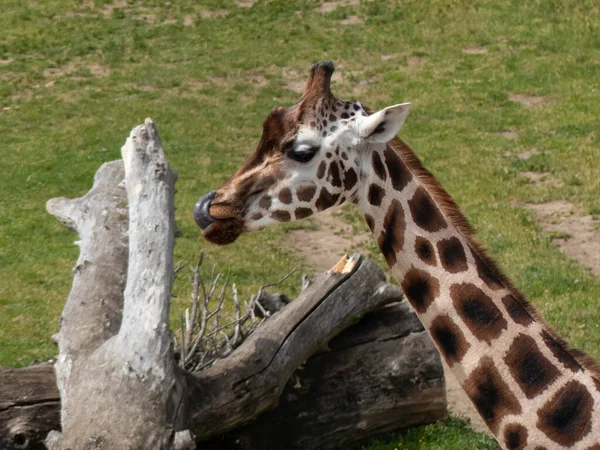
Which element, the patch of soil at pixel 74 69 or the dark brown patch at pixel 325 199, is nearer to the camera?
the dark brown patch at pixel 325 199

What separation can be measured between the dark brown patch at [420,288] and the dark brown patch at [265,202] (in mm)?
818

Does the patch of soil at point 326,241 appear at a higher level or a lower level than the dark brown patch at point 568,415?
lower

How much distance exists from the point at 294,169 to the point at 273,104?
12.5 meters

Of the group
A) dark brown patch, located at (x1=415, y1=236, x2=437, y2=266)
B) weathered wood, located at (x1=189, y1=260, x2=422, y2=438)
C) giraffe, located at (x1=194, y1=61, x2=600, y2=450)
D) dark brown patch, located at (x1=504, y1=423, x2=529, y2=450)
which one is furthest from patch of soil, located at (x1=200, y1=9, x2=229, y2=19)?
dark brown patch, located at (x1=504, y1=423, x2=529, y2=450)

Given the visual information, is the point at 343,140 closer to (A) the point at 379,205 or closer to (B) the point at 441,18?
(A) the point at 379,205

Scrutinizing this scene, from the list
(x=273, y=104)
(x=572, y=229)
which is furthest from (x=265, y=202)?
(x=273, y=104)

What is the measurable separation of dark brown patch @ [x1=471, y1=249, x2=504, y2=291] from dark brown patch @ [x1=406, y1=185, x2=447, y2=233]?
23cm

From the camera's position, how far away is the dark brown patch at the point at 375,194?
588 cm

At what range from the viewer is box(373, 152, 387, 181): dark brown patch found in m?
5.88

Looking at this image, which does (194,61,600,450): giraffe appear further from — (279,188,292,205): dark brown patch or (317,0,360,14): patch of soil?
(317,0,360,14): patch of soil

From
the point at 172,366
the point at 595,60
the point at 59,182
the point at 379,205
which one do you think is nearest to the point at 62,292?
the point at 59,182

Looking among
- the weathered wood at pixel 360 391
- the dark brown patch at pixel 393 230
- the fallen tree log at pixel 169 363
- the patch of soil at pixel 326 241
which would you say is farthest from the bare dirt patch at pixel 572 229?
the dark brown patch at pixel 393 230

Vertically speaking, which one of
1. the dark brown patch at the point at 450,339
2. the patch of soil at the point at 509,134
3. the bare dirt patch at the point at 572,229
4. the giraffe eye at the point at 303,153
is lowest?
the patch of soil at the point at 509,134

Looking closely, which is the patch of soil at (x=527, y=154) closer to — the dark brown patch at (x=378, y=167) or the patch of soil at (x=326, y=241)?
the patch of soil at (x=326, y=241)
